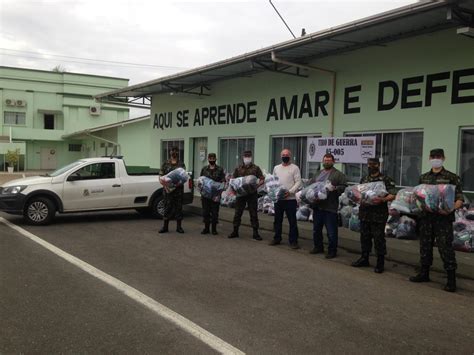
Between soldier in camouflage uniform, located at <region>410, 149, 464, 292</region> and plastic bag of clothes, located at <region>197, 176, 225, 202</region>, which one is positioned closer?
soldier in camouflage uniform, located at <region>410, 149, 464, 292</region>

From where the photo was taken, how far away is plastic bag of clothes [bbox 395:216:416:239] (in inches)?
330

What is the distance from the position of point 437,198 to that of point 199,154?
1199cm

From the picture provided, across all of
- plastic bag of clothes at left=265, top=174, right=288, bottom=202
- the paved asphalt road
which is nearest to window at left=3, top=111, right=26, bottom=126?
the paved asphalt road

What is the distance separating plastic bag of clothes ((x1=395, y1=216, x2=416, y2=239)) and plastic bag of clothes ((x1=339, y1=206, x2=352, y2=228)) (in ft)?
3.93

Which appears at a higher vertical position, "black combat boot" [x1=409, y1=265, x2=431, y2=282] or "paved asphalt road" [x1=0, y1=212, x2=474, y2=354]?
"black combat boot" [x1=409, y1=265, x2=431, y2=282]

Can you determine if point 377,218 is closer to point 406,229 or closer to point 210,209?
point 406,229

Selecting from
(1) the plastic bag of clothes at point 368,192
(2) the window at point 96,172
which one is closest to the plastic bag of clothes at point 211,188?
A: (2) the window at point 96,172

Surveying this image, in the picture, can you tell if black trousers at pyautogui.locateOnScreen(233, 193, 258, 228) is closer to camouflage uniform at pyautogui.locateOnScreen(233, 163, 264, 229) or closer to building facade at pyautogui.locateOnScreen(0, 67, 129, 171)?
camouflage uniform at pyautogui.locateOnScreen(233, 163, 264, 229)

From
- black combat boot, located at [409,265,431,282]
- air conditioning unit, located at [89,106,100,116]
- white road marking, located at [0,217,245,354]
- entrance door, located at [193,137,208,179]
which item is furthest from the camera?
air conditioning unit, located at [89,106,100,116]

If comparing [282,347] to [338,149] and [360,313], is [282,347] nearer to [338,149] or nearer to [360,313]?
[360,313]

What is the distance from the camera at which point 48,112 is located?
44.7 meters

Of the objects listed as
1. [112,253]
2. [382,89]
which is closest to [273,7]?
[382,89]

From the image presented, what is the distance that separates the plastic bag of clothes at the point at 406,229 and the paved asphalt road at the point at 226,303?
1.24 metres

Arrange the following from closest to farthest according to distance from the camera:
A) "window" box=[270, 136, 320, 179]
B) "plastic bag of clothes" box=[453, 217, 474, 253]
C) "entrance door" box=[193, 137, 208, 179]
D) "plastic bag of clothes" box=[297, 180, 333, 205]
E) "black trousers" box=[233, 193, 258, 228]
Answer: "plastic bag of clothes" box=[453, 217, 474, 253] < "plastic bag of clothes" box=[297, 180, 333, 205] < "black trousers" box=[233, 193, 258, 228] < "window" box=[270, 136, 320, 179] < "entrance door" box=[193, 137, 208, 179]
